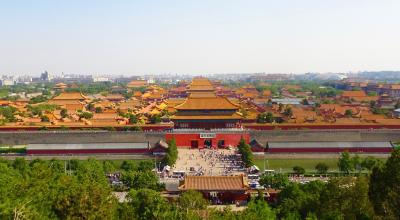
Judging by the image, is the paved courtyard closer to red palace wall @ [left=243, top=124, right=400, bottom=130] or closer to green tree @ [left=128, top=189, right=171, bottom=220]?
red palace wall @ [left=243, top=124, right=400, bottom=130]

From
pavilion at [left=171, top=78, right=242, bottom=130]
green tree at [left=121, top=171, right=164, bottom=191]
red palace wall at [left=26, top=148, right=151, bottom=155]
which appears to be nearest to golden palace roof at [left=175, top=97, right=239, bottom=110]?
pavilion at [left=171, top=78, right=242, bottom=130]

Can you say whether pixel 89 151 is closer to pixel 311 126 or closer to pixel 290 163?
pixel 290 163

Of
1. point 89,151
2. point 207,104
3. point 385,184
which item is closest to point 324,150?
point 207,104

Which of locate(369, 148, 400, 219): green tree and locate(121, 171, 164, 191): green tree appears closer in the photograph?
locate(369, 148, 400, 219): green tree

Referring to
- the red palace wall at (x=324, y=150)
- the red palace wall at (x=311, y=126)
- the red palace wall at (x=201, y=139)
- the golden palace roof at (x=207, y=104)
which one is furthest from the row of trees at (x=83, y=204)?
the red palace wall at (x=311, y=126)

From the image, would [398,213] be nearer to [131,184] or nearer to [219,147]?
[131,184]

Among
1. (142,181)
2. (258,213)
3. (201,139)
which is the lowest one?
(201,139)

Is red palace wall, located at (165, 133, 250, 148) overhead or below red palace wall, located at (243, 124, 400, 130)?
below

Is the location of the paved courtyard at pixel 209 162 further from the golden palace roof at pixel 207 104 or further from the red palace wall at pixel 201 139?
the golden palace roof at pixel 207 104
